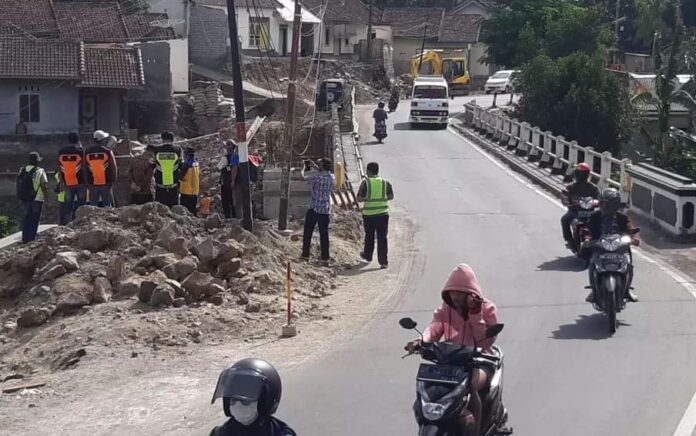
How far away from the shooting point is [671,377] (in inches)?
413

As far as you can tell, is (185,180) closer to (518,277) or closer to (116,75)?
(518,277)

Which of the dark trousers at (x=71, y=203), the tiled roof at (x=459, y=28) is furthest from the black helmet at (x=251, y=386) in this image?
the tiled roof at (x=459, y=28)

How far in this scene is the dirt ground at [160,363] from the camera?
9641 mm

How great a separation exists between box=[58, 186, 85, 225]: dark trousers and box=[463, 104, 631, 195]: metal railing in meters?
10.8

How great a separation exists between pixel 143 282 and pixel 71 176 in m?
5.55

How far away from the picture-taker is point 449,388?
696 cm

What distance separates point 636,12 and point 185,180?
70.3 meters

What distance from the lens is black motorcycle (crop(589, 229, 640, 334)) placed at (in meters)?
12.2

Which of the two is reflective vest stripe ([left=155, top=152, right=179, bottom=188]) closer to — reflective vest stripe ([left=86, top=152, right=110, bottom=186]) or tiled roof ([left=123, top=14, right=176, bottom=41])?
reflective vest stripe ([left=86, top=152, right=110, bottom=186])

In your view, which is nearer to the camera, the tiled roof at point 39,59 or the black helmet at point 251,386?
the black helmet at point 251,386

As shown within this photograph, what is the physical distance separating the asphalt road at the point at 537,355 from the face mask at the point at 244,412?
4.22 m

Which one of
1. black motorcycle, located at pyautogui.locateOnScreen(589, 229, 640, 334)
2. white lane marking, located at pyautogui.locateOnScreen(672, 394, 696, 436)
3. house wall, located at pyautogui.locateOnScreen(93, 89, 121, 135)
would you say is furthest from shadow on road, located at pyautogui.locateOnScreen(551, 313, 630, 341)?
house wall, located at pyautogui.locateOnScreen(93, 89, 121, 135)

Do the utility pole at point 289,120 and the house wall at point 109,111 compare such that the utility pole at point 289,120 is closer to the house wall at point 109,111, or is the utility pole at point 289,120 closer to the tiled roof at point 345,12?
the house wall at point 109,111

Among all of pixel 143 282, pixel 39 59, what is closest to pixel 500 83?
pixel 39 59
